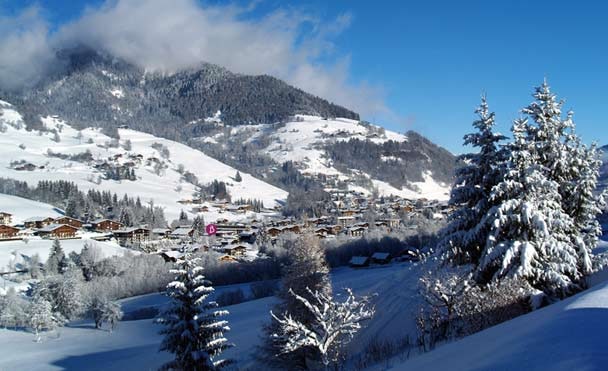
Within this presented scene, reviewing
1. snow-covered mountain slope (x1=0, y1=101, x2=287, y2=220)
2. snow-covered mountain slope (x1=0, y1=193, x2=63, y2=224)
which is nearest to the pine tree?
snow-covered mountain slope (x1=0, y1=193, x2=63, y2=224)

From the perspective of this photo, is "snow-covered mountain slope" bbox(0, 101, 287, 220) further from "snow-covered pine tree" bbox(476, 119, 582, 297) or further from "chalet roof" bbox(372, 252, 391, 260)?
"snow-covered pine tree" bbox(476, 119, 582, 297)

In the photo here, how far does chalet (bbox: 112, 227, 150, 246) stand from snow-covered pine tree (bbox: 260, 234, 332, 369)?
216ft

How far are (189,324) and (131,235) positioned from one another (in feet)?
249

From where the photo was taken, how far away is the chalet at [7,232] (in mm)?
73875

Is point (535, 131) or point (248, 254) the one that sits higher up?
point (535, 131)

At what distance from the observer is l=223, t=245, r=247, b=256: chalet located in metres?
75.6

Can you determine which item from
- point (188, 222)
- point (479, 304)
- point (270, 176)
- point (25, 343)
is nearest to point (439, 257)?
point (479, 304)

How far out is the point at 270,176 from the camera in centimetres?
19925

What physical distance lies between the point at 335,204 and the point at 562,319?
13607cm

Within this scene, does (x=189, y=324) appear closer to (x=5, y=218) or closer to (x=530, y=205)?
(x=530, y=205)

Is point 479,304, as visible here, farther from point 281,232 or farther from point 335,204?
point 335,204

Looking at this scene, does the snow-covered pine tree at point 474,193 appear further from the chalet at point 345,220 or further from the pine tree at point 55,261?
the chalet at point 345,220

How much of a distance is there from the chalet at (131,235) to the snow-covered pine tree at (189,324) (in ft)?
236

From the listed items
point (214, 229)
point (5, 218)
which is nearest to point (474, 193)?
point (214, 229)
